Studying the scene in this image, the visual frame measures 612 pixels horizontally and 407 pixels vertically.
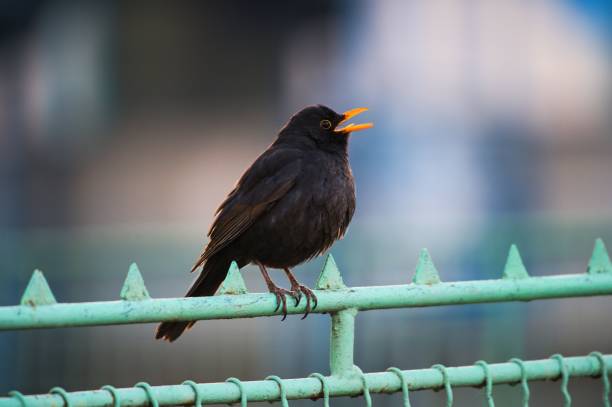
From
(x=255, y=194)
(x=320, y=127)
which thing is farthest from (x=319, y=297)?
(x=320, y=127)

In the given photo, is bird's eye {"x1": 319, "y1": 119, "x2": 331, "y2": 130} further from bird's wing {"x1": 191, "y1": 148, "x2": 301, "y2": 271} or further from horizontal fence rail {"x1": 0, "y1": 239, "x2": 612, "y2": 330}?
horizontal fence rail {"x1": 0, "y1": 239, "x2": 612, "y2": 330}

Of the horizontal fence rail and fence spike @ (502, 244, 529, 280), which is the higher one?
fence spike @ (502, 244, 529, 280)

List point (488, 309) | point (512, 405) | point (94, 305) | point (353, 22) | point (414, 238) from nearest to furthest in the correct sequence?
point (94, 305) → point (512, 405) → point (488, 309) → point (414, 238) → point (353, 22)

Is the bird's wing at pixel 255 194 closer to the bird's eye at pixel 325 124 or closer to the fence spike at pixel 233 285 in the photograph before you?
the bird's eye at pixel 325 124

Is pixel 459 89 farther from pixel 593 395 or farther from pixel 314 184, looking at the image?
pixel 314 184

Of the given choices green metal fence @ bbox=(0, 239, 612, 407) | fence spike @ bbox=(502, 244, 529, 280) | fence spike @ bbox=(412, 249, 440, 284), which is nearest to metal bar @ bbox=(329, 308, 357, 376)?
green metal fence @ bbox=(0, 239, 612, 407)

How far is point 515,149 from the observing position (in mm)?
13523

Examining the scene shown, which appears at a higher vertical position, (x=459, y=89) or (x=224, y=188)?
(x=459, y=89)

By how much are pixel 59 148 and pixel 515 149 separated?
5297mm

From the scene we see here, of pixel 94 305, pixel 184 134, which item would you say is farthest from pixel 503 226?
pixel 94 305

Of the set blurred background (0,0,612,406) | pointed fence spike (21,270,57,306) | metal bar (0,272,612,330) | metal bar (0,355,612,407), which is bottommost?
metal bar (0,355,612,407)

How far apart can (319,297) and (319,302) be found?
15 mm

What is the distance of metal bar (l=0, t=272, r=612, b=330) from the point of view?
2.95 meters

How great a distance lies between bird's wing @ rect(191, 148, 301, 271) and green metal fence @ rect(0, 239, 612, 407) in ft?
5.20
